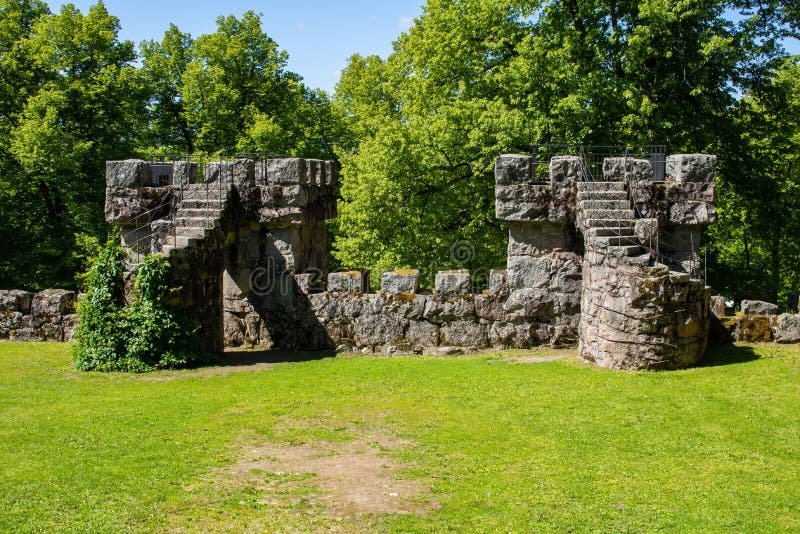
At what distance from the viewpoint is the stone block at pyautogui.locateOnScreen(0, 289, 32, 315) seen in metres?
17.4

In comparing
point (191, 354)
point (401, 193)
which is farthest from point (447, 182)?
point (191, 354)

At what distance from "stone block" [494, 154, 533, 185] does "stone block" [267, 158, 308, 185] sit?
3.96 m

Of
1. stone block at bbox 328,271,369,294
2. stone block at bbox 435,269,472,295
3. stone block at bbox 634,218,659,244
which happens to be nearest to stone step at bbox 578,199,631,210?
stone block at bbox 634,218,659,244

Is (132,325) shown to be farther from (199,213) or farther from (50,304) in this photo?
(50,304)

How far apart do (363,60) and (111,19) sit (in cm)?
1352

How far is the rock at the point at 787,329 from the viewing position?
14048 millimetres

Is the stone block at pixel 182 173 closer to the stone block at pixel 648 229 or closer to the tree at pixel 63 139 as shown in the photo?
the stone block at pixel 648 229

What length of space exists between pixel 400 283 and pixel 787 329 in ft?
23.2

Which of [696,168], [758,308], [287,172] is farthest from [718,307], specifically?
[287,172]

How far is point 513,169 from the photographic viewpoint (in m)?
15.2

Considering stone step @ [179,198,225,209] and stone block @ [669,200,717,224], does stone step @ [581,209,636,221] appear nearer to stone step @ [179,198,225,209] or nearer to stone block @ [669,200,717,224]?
stone block @ [669,200,717,224]

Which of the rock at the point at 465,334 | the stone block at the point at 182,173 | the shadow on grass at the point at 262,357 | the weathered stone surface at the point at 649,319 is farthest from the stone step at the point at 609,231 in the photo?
the stone block at the point at 182,173

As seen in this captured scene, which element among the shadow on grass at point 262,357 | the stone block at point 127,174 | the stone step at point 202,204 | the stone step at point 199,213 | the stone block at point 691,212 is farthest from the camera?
the stone block at point 127,174

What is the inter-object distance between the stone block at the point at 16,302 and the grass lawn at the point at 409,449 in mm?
4230
